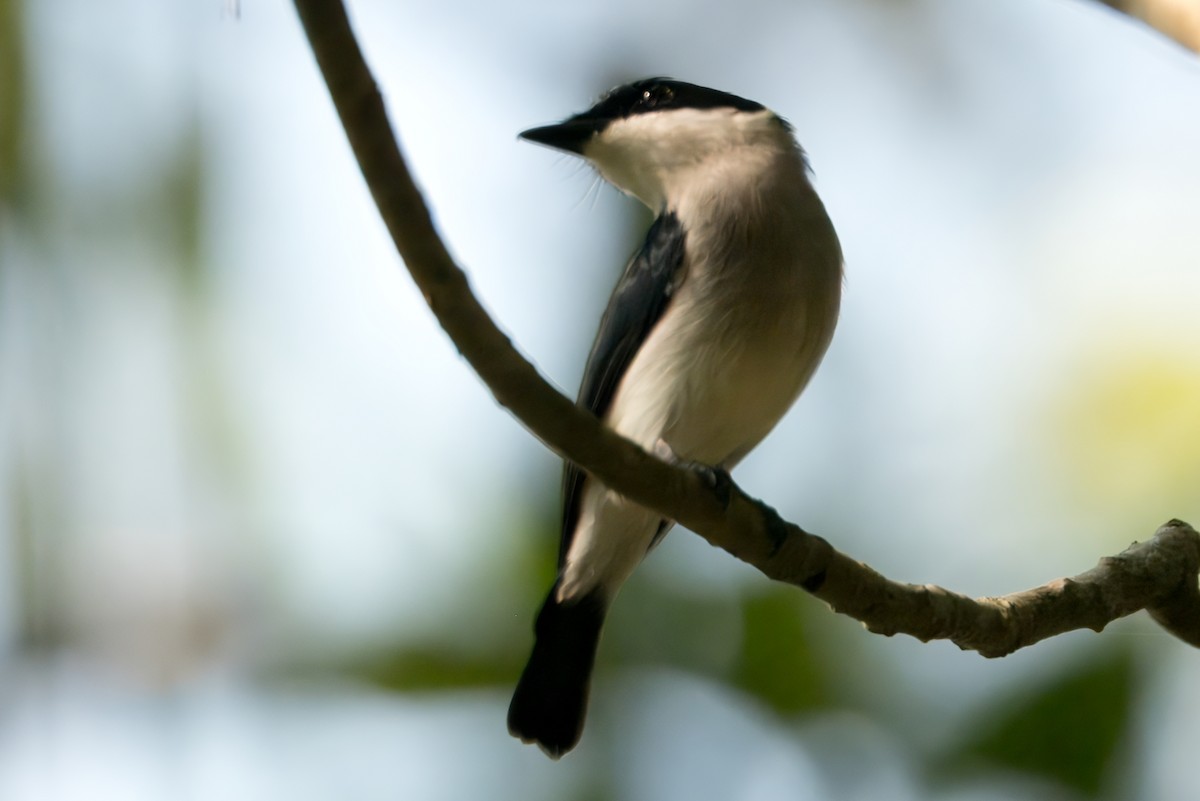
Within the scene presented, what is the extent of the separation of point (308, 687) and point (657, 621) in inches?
44.7

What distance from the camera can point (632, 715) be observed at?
161 inches

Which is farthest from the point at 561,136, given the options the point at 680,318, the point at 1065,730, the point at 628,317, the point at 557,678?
the point at 1065,730

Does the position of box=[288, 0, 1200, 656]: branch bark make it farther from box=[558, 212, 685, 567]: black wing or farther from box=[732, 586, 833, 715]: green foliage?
box=[732, 586, 833, 715]: green foliage

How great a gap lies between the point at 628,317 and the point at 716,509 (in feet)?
2.99

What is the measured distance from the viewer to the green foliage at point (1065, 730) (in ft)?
11.4

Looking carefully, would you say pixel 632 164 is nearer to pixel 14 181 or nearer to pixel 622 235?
pixel 622 235

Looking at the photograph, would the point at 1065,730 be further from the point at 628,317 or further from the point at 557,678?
the point at 628,317

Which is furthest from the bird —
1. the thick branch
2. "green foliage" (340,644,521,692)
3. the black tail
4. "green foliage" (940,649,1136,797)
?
"green foliage" (940,649,1136,797)

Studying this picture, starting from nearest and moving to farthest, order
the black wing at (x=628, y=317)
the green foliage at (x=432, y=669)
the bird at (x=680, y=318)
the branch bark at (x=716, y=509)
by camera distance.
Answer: the branch bark at (x=716, y=509) < the bird at (x=680, y=318) < the black wing at (x=628, y=317) < the green foliage at (x=432, y=669)

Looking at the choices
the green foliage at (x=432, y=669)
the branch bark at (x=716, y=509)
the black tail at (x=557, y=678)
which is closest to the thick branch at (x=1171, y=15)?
the branch bark at (x=716, y=509)

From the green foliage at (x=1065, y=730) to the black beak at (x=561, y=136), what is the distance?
2059 millimetres

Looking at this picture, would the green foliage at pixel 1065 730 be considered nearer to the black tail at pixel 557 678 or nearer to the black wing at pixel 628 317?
the black tail at pixel 557 678

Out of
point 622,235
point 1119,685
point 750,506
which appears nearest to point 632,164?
point 622,235

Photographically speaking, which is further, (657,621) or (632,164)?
(657,621)
